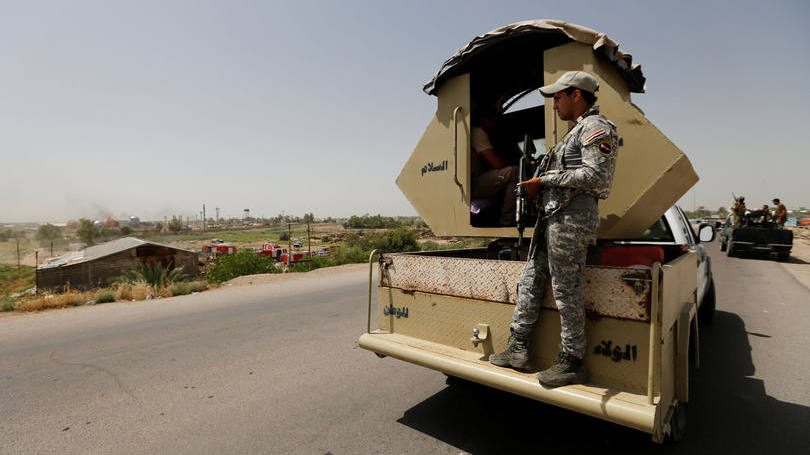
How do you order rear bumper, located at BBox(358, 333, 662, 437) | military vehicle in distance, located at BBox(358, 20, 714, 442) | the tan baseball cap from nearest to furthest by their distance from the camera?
rear bumper, located at BBox(358, 333, 662, 437)
military vehicle in distance, located at BBox(358, 20, 714, 442)
the tan baseball cap

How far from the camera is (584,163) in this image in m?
2.34

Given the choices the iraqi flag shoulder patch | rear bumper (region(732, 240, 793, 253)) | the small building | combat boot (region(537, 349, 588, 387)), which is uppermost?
the iraqi flag shoulder patch

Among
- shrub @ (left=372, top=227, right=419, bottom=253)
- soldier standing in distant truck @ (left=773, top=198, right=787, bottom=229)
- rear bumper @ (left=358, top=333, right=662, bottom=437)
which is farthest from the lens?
shrub @ (left=372, top=227, right=419, bottom=253)

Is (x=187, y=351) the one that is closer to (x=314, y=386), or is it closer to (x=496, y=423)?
(x=314, y=386)

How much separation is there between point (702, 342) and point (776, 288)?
6.44 meters

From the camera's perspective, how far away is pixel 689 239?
5457 mm

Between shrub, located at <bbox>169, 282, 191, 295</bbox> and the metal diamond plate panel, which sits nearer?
the metal diamond plate panel

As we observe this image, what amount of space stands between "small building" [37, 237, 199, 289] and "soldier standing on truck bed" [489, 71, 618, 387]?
799 inches

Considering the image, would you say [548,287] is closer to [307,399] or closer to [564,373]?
[564,373]

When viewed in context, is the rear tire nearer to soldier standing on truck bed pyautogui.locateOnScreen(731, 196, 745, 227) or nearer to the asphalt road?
the asphalt road

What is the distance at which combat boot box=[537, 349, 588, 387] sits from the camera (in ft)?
7.55

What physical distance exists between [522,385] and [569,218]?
3.37 feet

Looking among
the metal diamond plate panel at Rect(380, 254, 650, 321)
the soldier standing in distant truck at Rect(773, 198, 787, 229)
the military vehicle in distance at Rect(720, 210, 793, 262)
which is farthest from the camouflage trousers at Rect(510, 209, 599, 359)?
the soldier standing in distant truck at Rect(773, 198, 787, 229)

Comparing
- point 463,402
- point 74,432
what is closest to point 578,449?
point 463,402
